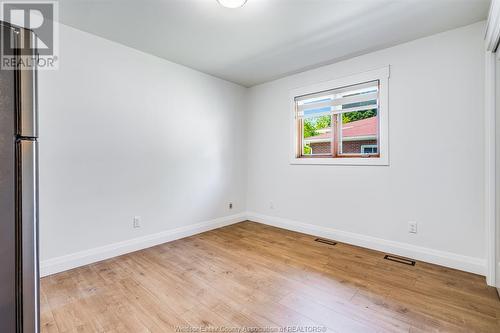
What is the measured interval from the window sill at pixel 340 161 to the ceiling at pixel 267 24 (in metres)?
1.34

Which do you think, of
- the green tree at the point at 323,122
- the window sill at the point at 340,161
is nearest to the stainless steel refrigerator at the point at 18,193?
the window sill at the point at 340,161

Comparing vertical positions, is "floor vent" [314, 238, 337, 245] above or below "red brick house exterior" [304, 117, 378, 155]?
below

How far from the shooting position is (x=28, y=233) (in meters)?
0.79

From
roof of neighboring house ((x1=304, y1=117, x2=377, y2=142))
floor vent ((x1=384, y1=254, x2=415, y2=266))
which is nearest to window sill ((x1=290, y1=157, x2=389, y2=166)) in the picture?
roof of neighboring house ((x1=304, y1=117, x2=377, y2=142))

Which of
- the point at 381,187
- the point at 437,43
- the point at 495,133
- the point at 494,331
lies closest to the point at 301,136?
the point at 381,187

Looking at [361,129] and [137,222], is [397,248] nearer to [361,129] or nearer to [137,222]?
[361,129]

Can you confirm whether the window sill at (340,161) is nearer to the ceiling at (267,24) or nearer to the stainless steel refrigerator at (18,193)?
the ceiling at (267,24)

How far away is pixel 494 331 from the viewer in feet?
4.98

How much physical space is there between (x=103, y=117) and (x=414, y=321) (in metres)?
3.39

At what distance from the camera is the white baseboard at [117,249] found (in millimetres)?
2297

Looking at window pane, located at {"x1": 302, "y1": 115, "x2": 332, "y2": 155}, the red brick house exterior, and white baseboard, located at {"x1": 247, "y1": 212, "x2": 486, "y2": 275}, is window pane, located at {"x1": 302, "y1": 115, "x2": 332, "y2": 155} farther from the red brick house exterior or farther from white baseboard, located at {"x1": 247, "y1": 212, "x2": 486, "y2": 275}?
white baseboard, located at {"x1": 247, "y1": 212, "x2": 486, "y2": 275}

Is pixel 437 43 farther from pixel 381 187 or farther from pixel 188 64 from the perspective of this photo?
pixel 188 64

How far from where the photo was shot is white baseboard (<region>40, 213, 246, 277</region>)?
2297 mm

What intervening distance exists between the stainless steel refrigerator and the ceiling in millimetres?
1671
